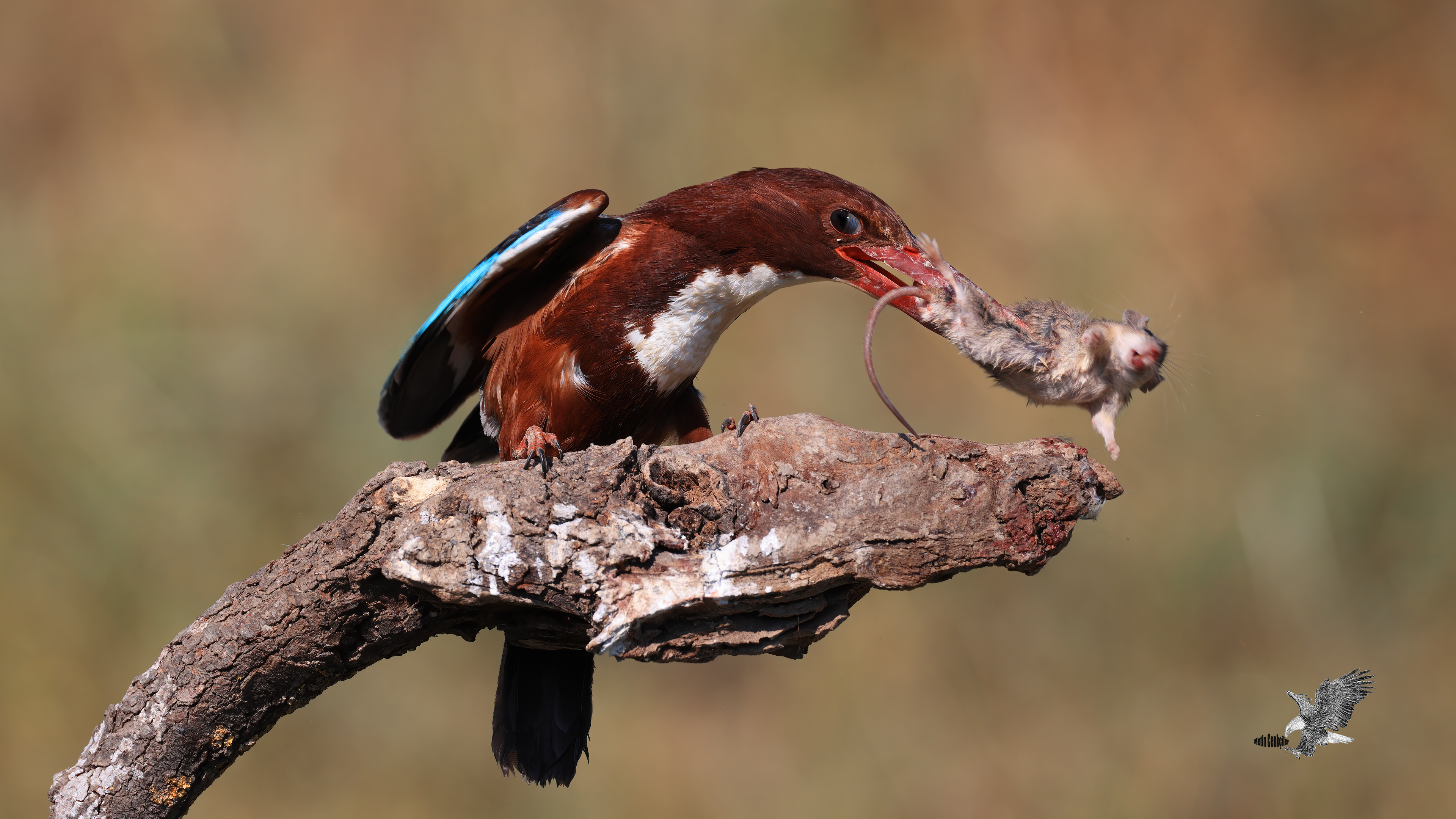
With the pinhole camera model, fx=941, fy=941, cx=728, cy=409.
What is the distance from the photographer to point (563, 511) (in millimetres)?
1334

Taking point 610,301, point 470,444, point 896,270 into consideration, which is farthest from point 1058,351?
point 470,444

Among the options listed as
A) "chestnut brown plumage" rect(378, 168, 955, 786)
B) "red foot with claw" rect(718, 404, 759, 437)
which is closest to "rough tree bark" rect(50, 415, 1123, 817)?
"red foot with claw" rect(718, 404, 759, 437)

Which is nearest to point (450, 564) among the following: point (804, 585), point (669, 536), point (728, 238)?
point (669, 536)

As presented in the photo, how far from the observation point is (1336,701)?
59.4 inches

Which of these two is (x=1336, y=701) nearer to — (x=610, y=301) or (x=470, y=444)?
(x=610, y=301)

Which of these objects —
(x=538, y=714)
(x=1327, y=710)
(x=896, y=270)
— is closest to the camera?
(x=1327, y=710)

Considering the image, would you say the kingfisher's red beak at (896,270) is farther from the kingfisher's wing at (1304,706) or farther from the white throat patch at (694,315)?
the kingfisher's wing at (1304,706)

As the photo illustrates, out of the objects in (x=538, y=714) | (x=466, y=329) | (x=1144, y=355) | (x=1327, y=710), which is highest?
(x=466, y=329)

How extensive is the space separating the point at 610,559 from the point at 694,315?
588 mm

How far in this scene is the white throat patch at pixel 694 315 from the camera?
1.72m

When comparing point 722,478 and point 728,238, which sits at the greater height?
point 728,238

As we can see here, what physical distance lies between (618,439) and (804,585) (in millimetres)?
686

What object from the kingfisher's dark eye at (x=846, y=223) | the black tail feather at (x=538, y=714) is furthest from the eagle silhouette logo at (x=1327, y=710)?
the black tail feather at (x=538, y=714)

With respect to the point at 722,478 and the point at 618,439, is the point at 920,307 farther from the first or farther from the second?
the point at 618,439
